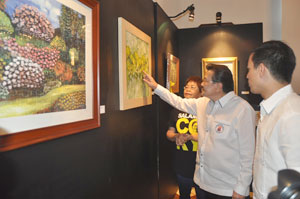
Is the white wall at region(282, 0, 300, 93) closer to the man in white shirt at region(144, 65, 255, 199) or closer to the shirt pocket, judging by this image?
the man in white shirt at region(144, 65, 255, 199)

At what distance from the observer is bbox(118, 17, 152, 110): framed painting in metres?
2.00

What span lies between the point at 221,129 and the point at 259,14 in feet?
13.3

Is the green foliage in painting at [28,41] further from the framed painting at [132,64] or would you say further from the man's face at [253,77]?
the man's face at [253,77]

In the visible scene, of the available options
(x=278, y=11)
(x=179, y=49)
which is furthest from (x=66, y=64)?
(x=278, y=11)

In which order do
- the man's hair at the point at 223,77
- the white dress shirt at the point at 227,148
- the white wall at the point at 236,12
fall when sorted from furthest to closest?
the white wall at the point at 236,12 < the man's hair at the point at 223,77 < the white dress shirt at the point at 227,148

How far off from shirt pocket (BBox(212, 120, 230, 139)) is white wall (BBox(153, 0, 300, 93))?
323cm

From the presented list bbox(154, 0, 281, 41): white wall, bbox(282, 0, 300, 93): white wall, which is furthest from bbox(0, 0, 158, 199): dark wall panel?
bbox(282, 0, 300, 93): white wall

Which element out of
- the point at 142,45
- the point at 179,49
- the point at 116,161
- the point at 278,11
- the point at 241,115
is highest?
the point at 278,11

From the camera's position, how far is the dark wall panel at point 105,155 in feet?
3.52

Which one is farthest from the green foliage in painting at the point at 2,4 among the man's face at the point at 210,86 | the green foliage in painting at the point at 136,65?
the man's face at the point at 210,86

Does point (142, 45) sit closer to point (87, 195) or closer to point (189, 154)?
point (189, 154)

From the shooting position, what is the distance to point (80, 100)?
1.43 meters

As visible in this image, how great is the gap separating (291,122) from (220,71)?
3.44ft

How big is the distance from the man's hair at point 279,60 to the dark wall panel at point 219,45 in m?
3.47
